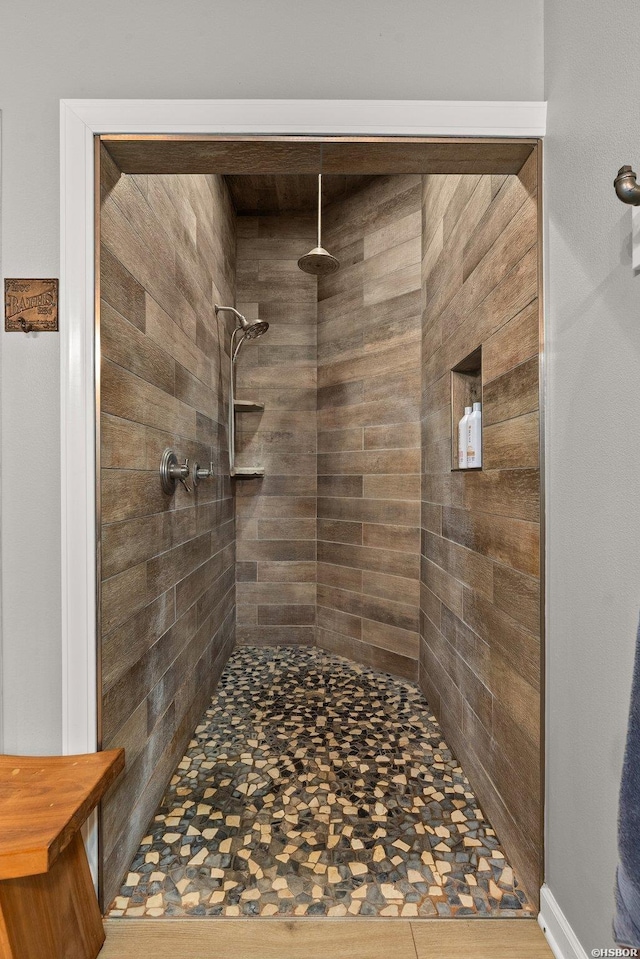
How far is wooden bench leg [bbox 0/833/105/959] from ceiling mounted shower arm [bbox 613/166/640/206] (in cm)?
157

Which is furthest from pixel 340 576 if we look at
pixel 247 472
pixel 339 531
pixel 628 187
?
pixel 628 187

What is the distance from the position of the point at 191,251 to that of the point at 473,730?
7.23 feet

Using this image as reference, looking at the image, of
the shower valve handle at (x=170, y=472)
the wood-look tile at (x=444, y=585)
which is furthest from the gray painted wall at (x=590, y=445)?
the shower valve handle at (x=170, y=472)

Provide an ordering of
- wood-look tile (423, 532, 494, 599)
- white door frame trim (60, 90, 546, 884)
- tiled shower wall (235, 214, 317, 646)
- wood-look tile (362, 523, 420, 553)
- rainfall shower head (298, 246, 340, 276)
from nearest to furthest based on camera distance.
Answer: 1. white door frame trim (60, 90, 546, 884)
2. wood-look tile (423, 532, 494, 599)
3. rainfall shower head (298, 246, 340, 276)
4. wood-look tile (362, 523, 420, 553)
5. tiled shower wall (235, 214, 317, 646)

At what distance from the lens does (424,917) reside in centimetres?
121

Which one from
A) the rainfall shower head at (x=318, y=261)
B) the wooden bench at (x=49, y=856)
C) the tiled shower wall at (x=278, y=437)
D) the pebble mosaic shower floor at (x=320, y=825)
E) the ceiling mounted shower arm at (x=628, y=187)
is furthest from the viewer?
the tiled shower wall at (x=278, y=437)

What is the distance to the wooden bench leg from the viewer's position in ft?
2.90

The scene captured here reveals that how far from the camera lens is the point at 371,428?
111 inches

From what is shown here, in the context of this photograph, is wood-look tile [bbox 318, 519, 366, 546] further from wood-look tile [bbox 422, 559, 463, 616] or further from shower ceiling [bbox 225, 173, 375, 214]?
shower ceiling [bbox 225, 173, 375, 214]

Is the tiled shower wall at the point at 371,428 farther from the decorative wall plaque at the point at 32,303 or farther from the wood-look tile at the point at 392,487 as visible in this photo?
the decorative wall plaque at the point at 32,303

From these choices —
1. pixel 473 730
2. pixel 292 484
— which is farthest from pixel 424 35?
pixel 292 484

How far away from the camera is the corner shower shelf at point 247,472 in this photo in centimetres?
296

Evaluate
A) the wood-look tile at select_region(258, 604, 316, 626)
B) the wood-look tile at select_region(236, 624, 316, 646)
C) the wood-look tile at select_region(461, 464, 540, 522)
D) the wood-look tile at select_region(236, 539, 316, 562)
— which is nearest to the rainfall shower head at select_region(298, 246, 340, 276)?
the wood-look tile at select_region(461, 464, 540, 522)

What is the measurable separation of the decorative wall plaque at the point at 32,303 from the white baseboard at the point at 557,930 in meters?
1.83
